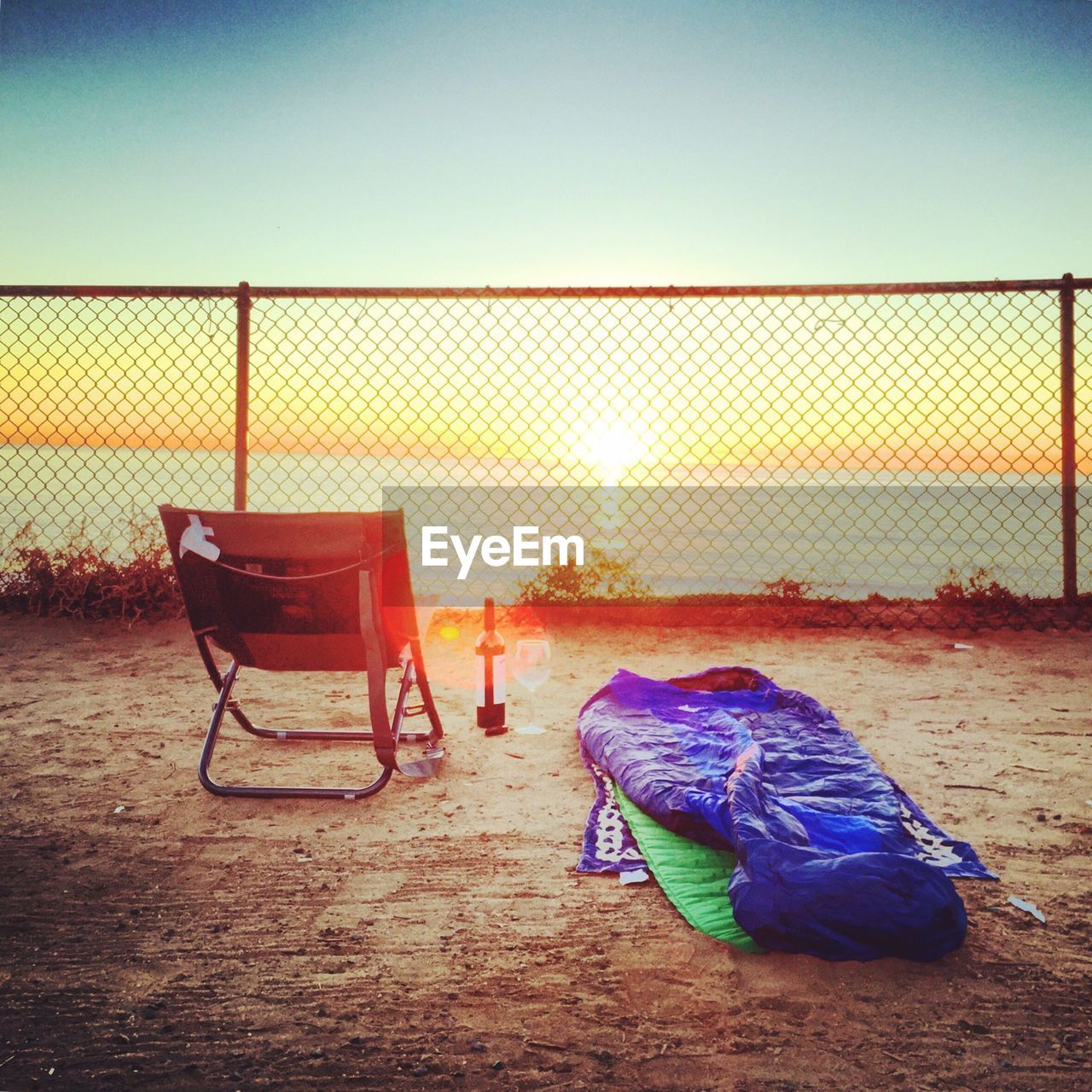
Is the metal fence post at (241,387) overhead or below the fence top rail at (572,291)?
below

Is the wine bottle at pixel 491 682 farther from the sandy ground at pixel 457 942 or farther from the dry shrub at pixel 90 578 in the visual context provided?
the dry shrub at pixel 90 578

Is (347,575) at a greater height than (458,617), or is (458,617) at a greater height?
(347,575)

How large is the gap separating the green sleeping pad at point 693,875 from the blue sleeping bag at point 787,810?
42 millimetres

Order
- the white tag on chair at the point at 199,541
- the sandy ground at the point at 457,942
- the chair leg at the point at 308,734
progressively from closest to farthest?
1. the sandy ground at the point at 457,942
2. the white tag on chair at the point at 199,541
3. the chair leg at the point at 308,734

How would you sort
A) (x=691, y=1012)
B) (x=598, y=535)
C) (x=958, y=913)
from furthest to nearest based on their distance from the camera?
(x=598, y=535) → (x=958, y=913) → (x=691, y=1012)

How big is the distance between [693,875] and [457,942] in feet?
2.23

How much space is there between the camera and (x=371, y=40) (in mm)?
5102

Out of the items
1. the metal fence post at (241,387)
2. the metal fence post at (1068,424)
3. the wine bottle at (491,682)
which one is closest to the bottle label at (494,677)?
the wine bottle at (491,682)

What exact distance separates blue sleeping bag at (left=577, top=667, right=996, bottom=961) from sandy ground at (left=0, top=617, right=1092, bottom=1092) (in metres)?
0.09

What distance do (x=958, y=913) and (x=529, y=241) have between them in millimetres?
5236

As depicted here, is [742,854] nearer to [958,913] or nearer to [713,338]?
[958,913]

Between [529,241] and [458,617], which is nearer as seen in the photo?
[458,617]

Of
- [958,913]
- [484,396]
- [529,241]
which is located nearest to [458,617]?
[484,396]

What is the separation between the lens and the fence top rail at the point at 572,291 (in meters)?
4.46
